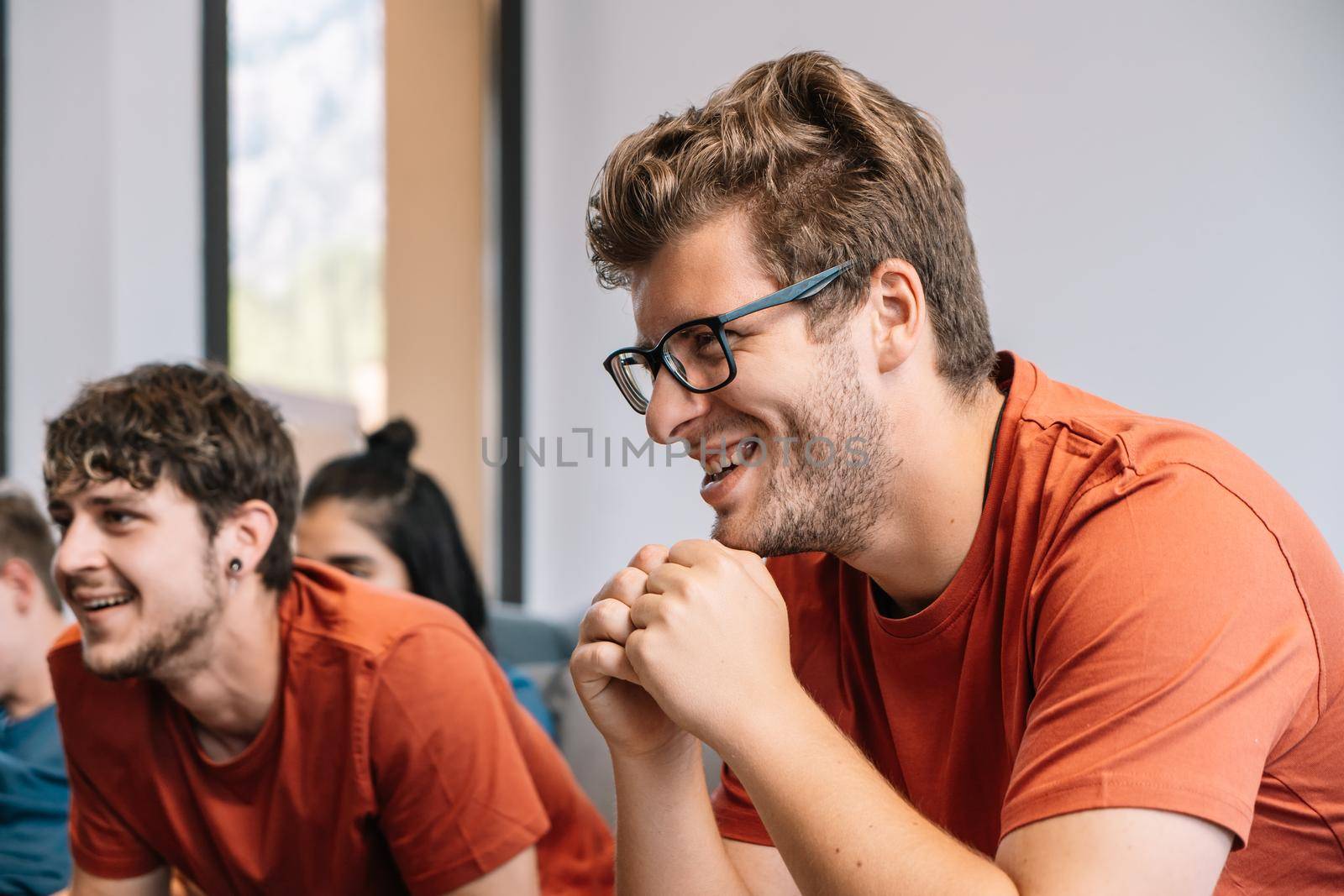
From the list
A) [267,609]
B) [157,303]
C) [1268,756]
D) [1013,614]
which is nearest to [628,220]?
[1013,614]

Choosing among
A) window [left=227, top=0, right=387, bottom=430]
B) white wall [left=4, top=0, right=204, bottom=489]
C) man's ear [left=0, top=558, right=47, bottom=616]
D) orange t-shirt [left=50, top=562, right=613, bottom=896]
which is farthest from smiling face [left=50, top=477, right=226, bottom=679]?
window [left=227, top=0, right=387, bottom=430]

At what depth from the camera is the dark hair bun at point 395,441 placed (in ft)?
8.55

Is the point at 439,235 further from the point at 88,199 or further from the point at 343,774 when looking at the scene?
the point at 343,774

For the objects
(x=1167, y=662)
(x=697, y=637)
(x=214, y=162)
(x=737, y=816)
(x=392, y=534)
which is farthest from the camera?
(x=214, y=162)

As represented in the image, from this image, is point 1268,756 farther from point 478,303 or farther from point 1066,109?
point 478,303

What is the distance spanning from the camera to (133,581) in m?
1.69

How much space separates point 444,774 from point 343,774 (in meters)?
0.16

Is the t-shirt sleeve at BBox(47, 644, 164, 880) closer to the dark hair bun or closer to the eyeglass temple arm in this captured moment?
the dark hair bun

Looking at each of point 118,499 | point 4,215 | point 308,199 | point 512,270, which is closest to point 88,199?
point 4,215

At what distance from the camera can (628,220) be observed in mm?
1200

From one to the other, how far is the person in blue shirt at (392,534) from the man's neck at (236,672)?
0.67 meters

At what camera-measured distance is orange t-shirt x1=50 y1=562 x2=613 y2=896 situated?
1.56m

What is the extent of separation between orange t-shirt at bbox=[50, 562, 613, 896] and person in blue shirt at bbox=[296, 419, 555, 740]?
570mm

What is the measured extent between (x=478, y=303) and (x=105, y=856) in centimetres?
288
